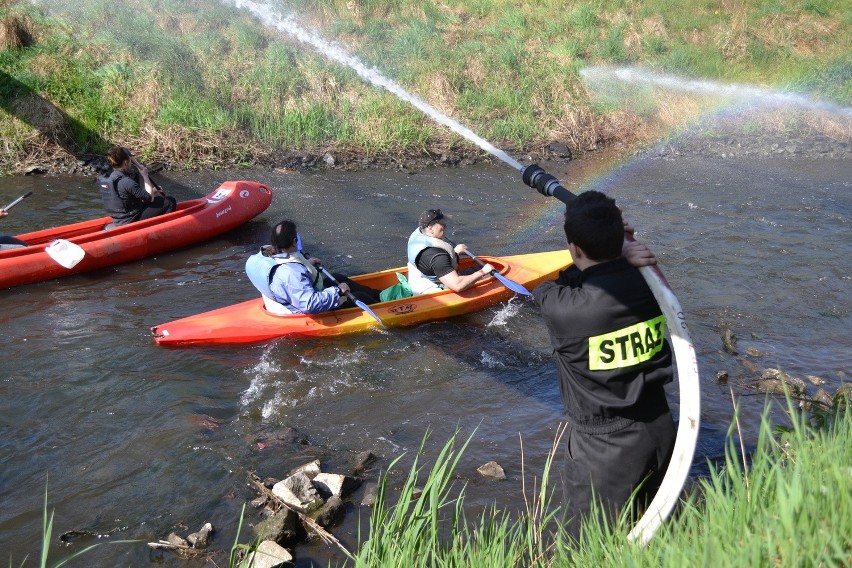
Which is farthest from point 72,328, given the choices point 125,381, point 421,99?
point 421,99

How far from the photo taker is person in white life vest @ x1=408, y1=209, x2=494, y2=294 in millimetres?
8133

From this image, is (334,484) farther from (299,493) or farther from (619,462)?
(619,462)

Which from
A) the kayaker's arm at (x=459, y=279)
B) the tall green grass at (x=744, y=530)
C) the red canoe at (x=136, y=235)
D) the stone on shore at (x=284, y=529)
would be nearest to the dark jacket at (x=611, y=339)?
the tall green grass at (x=744, y=530)

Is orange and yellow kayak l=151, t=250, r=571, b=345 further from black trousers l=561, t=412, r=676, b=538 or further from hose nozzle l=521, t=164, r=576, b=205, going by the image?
black trousers l=561, t=412, r=676, b=538

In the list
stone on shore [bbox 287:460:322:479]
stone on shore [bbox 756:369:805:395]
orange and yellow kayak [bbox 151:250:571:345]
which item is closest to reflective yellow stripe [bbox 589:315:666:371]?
stone on shore [bbox 287:460:322:479]

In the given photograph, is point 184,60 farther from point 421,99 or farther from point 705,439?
point 705,439

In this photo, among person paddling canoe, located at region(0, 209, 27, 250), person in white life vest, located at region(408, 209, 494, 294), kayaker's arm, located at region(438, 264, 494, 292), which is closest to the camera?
person in white life vest, located at region(408, 209, 494, 294)

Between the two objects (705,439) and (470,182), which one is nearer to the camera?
(705,439)

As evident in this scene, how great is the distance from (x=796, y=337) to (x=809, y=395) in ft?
5.20

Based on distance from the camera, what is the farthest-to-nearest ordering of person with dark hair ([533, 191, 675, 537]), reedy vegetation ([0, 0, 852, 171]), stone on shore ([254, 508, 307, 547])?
1. reedy vegetation ([0, 0, 852, 171])
2. stone on shore ([254, 508, 307, 547])
3. person with dark hair ([533, 191, 675, 537])

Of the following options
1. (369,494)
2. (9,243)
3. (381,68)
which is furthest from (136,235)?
(381,68)

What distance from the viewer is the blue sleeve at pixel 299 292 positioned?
7.66 m

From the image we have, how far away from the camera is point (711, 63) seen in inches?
800

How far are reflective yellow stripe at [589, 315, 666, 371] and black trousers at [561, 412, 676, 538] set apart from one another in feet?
0.93
